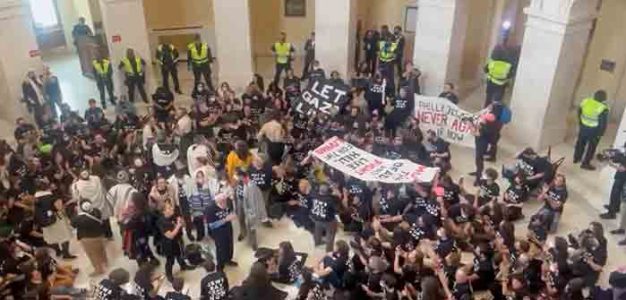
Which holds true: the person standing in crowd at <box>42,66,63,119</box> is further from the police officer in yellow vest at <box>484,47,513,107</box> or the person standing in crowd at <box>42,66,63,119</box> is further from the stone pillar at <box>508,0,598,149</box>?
the stone pillar at <box>508,0,598,149</box>

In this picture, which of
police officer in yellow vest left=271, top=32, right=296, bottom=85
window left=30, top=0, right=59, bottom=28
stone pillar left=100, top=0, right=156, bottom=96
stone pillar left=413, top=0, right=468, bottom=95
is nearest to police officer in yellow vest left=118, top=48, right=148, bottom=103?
stone pillar left=100, top=0, right=156, bottom=96

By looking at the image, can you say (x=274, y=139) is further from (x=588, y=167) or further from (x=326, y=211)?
(x=588, y=167)

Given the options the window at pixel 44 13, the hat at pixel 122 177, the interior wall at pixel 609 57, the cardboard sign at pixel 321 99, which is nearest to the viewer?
the hat at pixel 122 177

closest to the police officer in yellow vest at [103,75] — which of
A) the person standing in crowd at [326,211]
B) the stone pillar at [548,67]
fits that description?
the person standing in crowd at [326,211]

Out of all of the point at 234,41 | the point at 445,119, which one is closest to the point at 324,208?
the point at 445,119

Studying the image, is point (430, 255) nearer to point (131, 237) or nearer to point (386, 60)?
point (131, 237)

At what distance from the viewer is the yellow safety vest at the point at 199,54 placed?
46.2 feet

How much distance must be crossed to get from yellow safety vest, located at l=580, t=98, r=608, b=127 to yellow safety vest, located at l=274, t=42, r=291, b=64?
6064 mm

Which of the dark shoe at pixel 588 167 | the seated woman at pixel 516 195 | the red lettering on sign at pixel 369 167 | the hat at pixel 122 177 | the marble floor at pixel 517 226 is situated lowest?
the marble floor at pixel 517 226

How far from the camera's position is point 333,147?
10.1m

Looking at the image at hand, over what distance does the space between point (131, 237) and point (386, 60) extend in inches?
288

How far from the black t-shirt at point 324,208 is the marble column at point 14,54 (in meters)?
7.49

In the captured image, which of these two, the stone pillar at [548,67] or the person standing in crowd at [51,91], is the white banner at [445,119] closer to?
the stone pillar at [548,67]

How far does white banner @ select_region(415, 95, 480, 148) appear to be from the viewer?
36.7 feet
